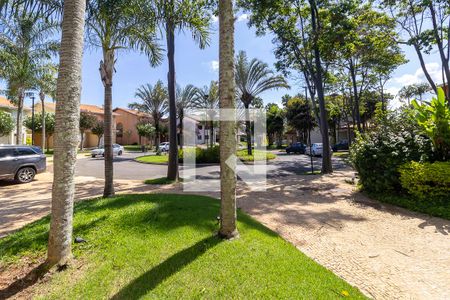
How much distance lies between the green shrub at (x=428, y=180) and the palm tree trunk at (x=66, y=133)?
7.96 m

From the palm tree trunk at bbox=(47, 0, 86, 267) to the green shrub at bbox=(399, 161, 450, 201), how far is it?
7957 millimetres

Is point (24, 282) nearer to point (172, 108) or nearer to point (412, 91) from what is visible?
point (172, 108)

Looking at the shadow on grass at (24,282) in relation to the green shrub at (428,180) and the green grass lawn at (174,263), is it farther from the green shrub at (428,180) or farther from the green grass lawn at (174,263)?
the green shrub at (428,180)

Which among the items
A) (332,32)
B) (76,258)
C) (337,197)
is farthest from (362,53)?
(76,258)

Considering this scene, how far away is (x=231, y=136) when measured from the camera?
162 inches

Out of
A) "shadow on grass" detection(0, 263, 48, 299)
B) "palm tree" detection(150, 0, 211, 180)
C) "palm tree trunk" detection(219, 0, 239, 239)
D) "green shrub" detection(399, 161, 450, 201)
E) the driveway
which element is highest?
"palm tree" detection(150, 0, 211, 180)

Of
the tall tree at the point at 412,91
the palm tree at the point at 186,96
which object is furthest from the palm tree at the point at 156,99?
the tall tree at the point at 412,91

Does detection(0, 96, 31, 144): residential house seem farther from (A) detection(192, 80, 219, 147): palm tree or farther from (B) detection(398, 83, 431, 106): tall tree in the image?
(B) detection(398, 83, 431, 106): tall tree

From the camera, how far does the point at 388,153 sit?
304 inches

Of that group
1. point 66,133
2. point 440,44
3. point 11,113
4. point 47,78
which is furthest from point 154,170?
point 11,113

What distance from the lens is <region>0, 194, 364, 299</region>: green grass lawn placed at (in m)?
2.88

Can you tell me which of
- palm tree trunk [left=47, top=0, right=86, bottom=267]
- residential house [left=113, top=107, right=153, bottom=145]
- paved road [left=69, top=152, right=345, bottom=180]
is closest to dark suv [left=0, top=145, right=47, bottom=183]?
paved road [left=69, top=152, right=345, bottom=180]

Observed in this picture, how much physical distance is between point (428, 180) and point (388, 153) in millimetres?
1332

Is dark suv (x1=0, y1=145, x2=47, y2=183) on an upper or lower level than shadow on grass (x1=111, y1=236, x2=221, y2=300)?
upper
